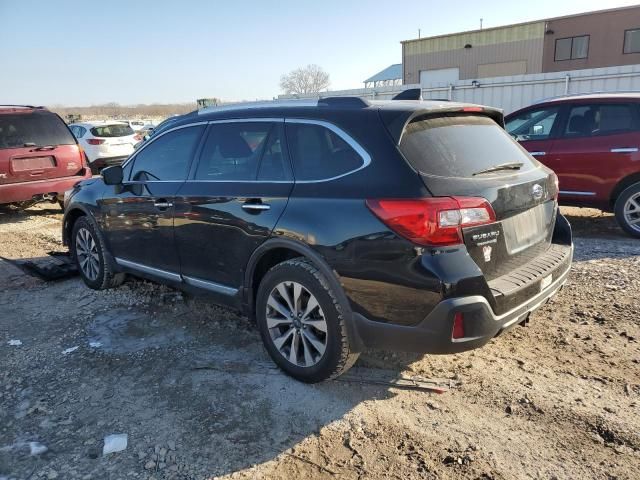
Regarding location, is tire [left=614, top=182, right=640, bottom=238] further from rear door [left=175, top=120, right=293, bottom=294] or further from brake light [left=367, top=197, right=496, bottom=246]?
rear door [left=175, top=120, right=293, bottom=294]

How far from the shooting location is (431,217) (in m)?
2.64

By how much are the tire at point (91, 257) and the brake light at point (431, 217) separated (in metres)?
3.41

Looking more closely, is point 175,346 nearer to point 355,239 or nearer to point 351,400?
point 351,400

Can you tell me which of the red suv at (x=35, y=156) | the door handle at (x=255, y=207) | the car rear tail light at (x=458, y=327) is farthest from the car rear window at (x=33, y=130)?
the car rear tail light at (x=458, y=327)

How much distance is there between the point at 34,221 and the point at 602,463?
944cm

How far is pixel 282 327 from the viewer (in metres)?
3.39

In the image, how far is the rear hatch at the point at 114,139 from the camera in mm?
13961

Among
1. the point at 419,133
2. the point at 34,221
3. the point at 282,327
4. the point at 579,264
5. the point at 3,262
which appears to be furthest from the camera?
the point at 34,221

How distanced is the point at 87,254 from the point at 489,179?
13.9 feet

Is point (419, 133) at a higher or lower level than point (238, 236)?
higher

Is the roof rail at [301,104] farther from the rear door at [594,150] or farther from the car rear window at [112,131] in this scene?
the car rear window at [112,131]

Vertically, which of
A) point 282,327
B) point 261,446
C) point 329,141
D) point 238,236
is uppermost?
point 329,141

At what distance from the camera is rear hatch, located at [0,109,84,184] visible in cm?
815

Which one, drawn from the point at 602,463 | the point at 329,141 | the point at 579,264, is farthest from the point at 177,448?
the point at 579,264
